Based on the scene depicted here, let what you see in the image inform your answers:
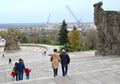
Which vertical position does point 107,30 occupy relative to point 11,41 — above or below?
above

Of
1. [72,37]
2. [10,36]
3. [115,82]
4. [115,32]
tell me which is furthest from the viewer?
[72,37]

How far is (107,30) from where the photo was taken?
2231 centimetres

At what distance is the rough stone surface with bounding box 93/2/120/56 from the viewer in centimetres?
2100

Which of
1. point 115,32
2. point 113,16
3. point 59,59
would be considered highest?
point 113,16

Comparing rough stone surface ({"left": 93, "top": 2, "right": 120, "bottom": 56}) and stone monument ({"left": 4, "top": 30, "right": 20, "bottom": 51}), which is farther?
stone monument ({"left": 4, "top": 30, "right": 20, "bottom": 51})

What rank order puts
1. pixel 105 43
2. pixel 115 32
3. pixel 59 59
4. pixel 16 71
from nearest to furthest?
pixel 59 59 → pixel 16 71 → pixel 115 32 → pixel 105 43

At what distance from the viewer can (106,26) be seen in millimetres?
22422

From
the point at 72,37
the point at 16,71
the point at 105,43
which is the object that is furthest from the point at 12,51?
the point at 16,71

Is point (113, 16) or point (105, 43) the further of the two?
point (105, 43)

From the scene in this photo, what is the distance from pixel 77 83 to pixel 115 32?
13.4 meters

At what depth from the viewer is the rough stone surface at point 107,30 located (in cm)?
2100

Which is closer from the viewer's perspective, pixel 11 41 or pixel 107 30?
pixel 107 30

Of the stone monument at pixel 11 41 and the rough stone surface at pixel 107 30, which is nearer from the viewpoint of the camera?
the rough stone surface at pixel 107 30

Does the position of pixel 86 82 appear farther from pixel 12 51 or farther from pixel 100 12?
pixel 12 51
